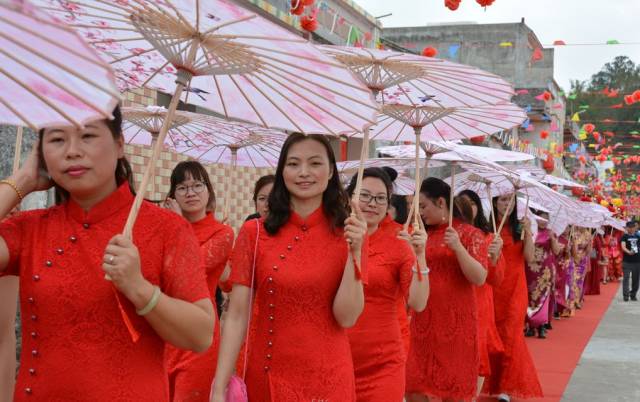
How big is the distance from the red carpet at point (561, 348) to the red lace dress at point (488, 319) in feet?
1.79

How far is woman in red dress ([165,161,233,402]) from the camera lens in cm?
505

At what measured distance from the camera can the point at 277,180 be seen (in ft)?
13.1

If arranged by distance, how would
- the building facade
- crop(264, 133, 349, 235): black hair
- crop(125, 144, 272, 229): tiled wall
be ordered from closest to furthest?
crop(264, 133, 349, 235): black hair → crop(125, 144, 272, 229): tiled wall → the building facade

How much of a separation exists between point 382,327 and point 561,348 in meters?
8.34

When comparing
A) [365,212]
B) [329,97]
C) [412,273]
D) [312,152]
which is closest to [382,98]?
[365,212]

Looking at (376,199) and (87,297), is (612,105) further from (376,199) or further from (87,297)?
(87,297)

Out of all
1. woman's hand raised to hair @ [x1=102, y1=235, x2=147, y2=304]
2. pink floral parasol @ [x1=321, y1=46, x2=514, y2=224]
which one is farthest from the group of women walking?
pink floral parasol @ [x1=321, y1=46, x2=514, y2=224]

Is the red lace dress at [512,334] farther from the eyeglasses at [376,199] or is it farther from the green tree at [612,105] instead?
the green tree at [612,105]

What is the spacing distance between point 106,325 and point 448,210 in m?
4.25

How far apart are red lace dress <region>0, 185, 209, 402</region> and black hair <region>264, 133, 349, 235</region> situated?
4.04 feet

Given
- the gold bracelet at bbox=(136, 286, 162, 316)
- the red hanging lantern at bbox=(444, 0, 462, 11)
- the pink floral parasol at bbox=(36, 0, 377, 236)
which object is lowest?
the gold bracelet at bbox=(136, 286, 162, 316)

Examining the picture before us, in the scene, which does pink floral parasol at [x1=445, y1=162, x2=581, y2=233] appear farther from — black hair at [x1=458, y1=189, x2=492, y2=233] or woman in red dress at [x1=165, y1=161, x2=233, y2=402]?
woman in red dress at [x1=165, y1=161, x2=233, y2=402]

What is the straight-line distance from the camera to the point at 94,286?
2.51 meters

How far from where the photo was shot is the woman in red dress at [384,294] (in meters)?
4.73
